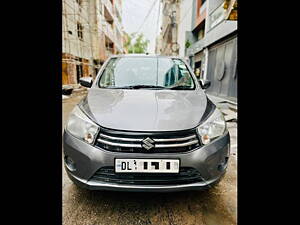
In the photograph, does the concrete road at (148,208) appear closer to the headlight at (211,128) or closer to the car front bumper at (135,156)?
the car front bumper at (135,156)

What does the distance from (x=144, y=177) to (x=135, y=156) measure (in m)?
→ 0.19

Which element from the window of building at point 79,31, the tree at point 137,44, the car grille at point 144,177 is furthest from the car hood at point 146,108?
the tree at point 137,44

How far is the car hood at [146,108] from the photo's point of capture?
148cm

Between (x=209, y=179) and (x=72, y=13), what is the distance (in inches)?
521

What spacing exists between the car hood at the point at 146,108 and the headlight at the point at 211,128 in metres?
0.08

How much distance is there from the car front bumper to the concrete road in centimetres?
34

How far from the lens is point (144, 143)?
1.40m

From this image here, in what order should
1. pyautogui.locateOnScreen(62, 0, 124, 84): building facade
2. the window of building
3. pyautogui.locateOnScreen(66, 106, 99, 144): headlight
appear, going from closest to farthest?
pyautogui.locateOnScreen(66, 106, 99, 144): headlight
pyautogui.locateOnScreen(62, 0, 124, 84): building facade
the window of building

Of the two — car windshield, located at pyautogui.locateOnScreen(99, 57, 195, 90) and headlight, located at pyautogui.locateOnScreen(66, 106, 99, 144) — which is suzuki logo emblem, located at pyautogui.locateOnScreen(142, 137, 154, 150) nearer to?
headlight, located at pyautogui.locateOnScreen(66, 106, 99, 144)

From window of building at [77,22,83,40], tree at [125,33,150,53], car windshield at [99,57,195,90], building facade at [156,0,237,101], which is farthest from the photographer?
tree at [125,33,150,53]

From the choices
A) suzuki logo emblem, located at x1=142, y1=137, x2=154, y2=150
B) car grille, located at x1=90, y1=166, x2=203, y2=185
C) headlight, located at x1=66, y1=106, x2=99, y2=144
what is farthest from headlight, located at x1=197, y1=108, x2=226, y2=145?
headlight, located at x1=66, y1=106, x2=99, y2=144

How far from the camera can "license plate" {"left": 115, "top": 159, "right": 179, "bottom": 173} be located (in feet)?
4.53
